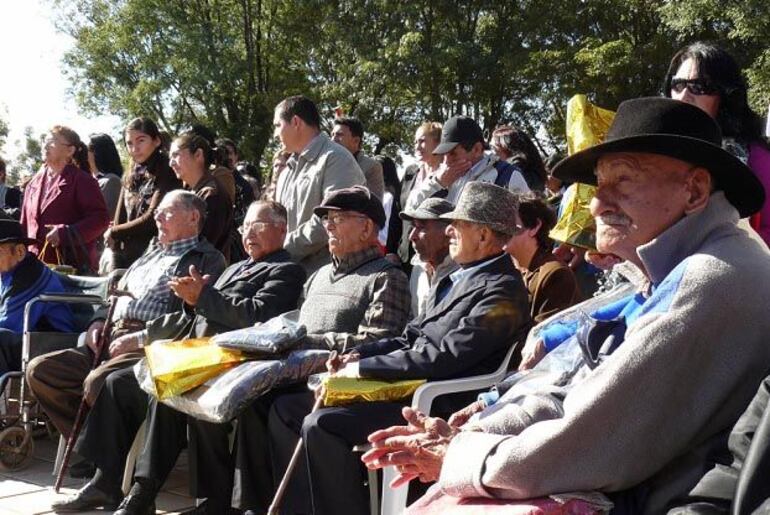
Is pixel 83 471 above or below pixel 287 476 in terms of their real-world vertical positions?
below

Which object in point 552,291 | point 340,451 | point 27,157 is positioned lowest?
point 27,157

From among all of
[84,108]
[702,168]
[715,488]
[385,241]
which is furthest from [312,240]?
[84,108]

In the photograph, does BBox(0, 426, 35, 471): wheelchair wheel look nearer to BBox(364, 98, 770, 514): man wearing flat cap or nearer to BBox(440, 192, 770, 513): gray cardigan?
BBox(364, 98, 770, 514): man wearing flat cap

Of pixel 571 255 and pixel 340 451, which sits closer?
pixel 340 451

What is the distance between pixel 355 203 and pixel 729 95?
1.88 metres

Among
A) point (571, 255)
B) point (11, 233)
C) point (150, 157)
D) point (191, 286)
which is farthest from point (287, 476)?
point (150, 157)

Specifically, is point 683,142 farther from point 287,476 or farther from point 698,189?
point 287,476

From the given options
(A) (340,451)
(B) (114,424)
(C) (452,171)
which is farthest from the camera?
(C) (452,171)

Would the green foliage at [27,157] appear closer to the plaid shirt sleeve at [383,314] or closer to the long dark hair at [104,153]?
the long dark hair at [104,153]

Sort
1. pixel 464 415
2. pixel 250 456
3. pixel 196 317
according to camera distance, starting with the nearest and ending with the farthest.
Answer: pixel 464 415 → pixel 250 456 → pixel 196 317

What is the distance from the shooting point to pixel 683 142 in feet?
6.87

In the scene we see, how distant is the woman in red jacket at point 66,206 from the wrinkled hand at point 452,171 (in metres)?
2.77

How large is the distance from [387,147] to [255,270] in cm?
2009

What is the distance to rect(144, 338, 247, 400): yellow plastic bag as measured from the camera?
13.2 feet
